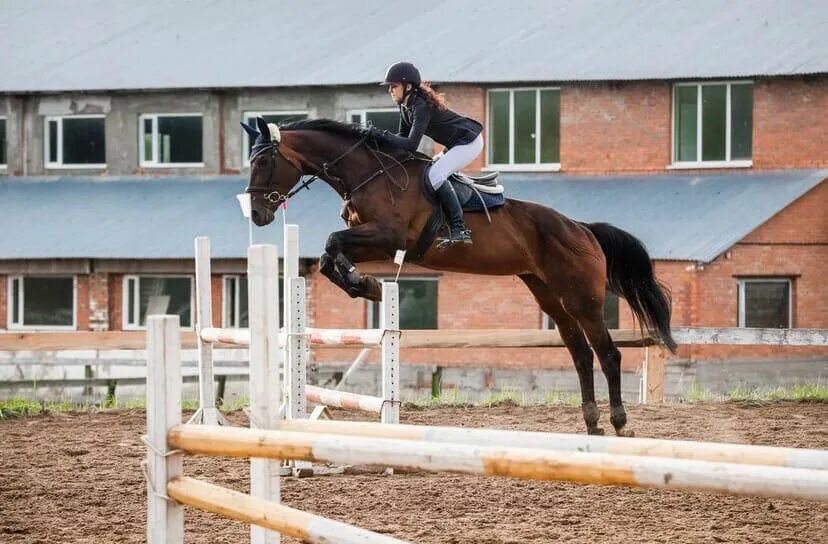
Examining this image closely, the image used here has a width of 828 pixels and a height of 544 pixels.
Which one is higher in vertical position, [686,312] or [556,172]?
[556,172]

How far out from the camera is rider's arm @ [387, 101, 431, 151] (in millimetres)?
9781

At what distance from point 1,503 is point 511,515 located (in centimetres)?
296

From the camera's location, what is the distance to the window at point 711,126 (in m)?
25.8

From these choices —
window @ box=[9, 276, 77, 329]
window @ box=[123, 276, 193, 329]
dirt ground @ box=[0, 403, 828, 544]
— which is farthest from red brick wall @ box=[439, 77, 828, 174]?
dirt ground @ box=[0, 403, 828, 544]

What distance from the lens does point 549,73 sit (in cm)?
2609

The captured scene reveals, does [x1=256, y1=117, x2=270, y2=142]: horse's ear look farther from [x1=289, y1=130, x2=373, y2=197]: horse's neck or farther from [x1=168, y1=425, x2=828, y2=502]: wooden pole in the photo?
[x1=168, y1=425, x2=828, y2=502]: wooden pole

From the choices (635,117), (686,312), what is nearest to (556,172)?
(635,117)

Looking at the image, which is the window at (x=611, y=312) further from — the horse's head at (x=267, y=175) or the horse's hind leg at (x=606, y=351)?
the horse's head at (x=267, y=175)

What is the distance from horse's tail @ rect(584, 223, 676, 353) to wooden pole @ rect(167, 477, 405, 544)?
6558 millimetres

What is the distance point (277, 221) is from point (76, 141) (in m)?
5.82

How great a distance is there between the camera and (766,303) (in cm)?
2503

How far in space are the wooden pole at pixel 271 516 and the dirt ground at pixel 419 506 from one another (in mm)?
2174

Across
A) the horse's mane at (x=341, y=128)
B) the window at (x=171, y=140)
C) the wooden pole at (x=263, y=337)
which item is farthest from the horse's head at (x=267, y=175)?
the window at (x=171, y=140)

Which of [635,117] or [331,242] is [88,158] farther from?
[331,242]
